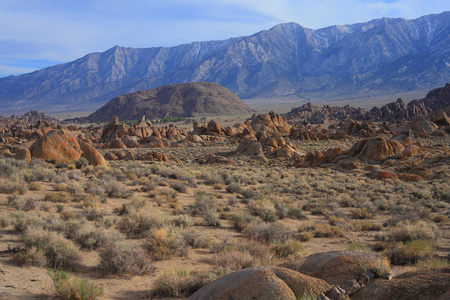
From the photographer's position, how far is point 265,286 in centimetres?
364

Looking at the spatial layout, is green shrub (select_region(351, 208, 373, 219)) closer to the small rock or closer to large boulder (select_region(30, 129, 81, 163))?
the small rock

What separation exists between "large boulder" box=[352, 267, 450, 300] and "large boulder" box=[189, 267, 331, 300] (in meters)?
0.50

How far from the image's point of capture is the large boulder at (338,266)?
4.14 metres

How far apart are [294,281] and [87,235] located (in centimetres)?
522

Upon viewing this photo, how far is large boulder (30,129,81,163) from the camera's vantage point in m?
17.7

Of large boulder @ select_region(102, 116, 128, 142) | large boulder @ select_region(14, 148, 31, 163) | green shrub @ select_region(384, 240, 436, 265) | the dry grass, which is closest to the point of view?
the dry grass

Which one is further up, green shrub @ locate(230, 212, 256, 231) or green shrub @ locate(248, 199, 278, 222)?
green shrub @ locate(230, 212, 256, 231)

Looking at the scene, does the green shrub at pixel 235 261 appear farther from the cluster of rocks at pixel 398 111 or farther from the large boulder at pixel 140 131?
the cluster of rocks at pixel 398 111

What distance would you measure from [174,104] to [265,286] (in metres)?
145

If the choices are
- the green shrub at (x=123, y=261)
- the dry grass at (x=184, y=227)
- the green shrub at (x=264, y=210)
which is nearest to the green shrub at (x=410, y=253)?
the dry grass at (x=184, y=227)

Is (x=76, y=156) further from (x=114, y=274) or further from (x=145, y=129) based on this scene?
(x=145, y=129)

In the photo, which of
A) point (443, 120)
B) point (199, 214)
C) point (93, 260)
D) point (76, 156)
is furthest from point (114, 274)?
point (443, 120)

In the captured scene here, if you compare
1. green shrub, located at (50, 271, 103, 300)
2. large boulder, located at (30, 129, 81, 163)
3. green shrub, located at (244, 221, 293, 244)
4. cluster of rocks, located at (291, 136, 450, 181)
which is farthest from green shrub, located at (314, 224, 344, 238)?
cluster of rocks, located at (291, 136, 450, 181)

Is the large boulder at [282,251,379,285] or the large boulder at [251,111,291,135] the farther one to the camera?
the large boulder at [251,111,291,135]
